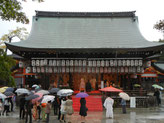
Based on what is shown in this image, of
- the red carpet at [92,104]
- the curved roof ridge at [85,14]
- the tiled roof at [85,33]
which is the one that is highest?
the curved roof ridge at [85,14]

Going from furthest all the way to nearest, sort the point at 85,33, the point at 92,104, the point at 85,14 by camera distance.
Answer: the point at 85,14, the point at 85,33, the point at 92,104

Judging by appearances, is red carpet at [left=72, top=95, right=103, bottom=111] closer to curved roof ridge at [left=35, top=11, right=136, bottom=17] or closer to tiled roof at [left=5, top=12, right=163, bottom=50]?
tiled roof at [left=5, top=12, right=163, bottom=50]

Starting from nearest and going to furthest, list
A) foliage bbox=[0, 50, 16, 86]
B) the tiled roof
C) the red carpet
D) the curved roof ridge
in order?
foliage bbox=[0, 50, 16, 86], the red carpet, the tiled roof, the curved roof ridge

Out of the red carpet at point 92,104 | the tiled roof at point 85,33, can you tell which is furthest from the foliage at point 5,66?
the tiled roof at point 85,33

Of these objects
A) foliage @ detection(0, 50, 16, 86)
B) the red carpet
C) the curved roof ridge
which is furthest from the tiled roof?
foliage @ detection(0, 50, 16, 86)

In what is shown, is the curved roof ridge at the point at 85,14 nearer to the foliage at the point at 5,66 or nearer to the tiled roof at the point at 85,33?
the tiled roof at the point at 85,33

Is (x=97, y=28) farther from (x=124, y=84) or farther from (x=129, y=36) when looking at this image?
(x=124, y=84)

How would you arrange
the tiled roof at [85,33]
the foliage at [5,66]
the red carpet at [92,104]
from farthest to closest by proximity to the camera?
the tiled roof at [85,33] < the red carpet at [92,104] < the foliage at [5,66]

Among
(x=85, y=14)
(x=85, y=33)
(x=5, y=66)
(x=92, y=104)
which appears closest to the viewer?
(x=5, y=66)

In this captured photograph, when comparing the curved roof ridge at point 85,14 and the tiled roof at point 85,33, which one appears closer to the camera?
the tiled roof at point 85,33

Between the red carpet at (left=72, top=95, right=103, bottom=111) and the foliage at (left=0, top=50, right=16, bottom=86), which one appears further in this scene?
the red carpet at (left=72, top=95, right=103, bottom=111)

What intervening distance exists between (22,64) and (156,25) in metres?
26.0

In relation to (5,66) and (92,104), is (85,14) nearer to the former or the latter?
(92,104)

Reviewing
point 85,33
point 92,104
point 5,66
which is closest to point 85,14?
point 85,33
